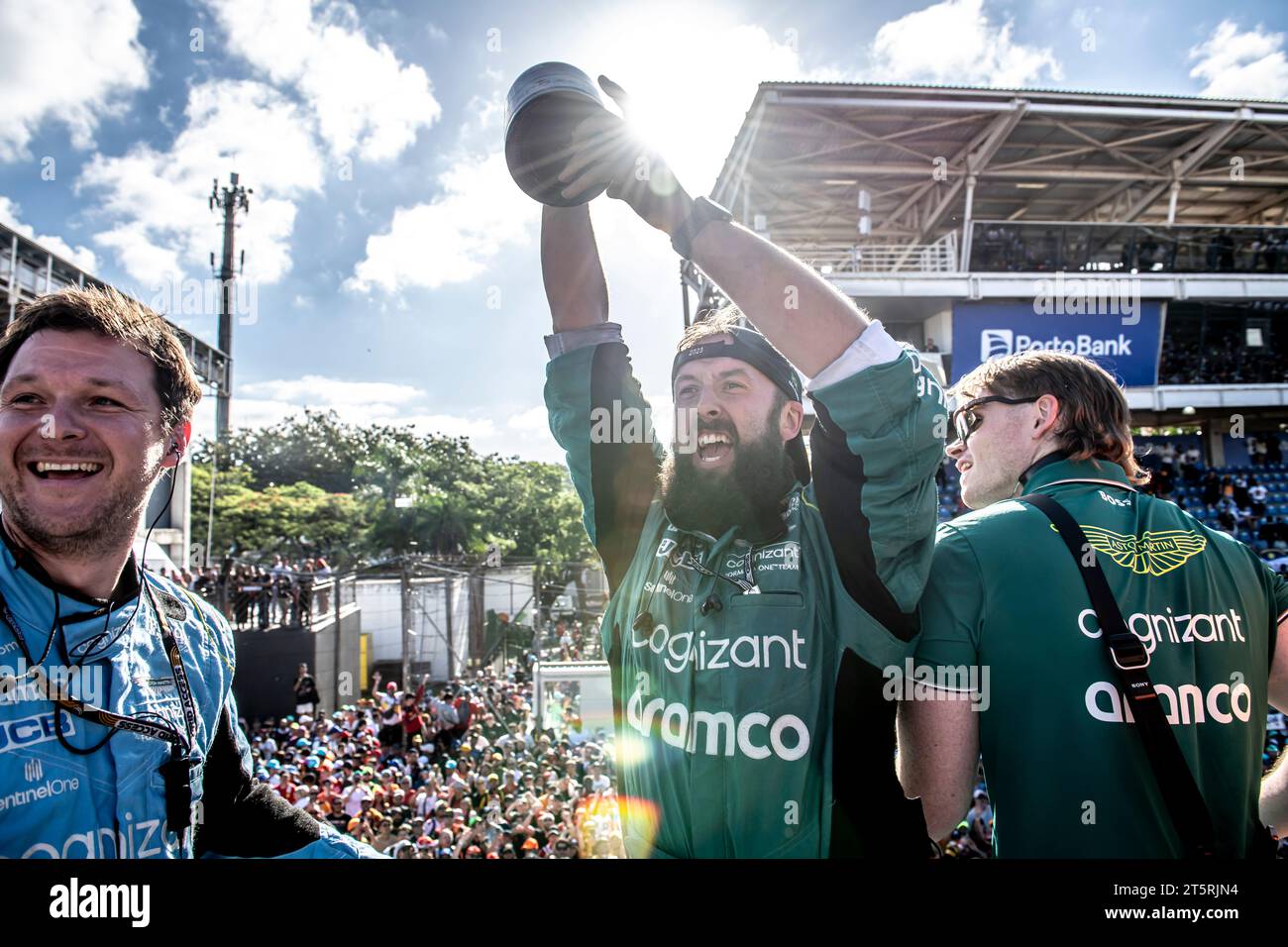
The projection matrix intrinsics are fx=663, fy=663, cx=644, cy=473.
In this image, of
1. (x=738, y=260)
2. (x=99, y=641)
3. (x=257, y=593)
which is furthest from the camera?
(x=257, y=593)

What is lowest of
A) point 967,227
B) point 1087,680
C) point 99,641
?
point 1087,680

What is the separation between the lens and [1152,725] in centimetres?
146

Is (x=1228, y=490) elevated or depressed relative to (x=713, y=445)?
elevated

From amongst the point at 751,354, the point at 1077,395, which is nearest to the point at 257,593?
the point at 751,354

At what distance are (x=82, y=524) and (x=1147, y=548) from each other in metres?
2.58

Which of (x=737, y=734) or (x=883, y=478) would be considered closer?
(x=883, y=478)

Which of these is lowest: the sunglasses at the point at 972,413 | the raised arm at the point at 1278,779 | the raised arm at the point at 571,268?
the raised arm at the point at 1278,779

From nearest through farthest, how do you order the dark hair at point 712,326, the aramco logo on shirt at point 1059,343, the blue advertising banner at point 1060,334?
the dark hair at point 712,326 → the aramco logo on shirt at point 1059,343 → the blue advertising banner at point 1060,334

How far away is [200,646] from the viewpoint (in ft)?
5.95

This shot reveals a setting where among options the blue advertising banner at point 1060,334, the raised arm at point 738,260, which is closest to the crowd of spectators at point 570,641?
the blue advertising banner at point 1060,334

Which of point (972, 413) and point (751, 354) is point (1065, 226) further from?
point (751, 354)

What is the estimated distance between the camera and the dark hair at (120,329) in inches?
63.6

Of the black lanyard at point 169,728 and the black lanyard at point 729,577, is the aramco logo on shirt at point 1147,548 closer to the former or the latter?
the black lanyard at point 729,577

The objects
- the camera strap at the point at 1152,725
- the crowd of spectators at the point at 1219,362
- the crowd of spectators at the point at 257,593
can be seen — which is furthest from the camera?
the crowd of spectators at the point at 1219,362
